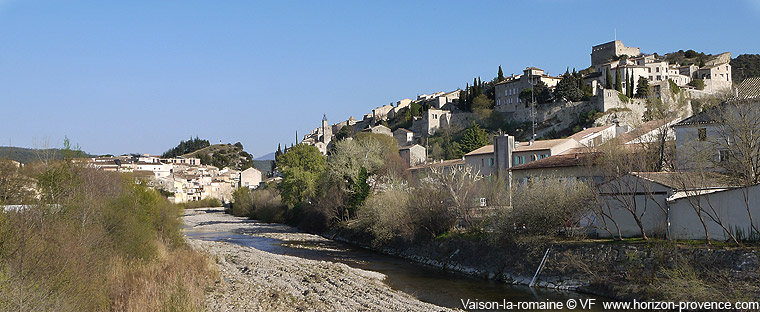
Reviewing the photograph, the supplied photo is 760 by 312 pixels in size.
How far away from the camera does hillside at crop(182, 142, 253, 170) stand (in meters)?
159

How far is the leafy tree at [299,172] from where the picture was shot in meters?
53.1

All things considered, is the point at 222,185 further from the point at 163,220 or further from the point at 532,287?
the point at 532,287

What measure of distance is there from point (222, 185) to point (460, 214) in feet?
296

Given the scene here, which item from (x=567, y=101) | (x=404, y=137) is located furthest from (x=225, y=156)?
(x=567, y=101)

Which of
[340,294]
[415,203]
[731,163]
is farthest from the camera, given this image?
[415,203]

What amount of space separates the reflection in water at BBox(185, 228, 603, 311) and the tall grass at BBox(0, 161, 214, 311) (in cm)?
792

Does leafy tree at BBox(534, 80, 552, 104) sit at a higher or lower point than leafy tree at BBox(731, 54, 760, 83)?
lower

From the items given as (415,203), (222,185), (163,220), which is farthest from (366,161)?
(222,185)

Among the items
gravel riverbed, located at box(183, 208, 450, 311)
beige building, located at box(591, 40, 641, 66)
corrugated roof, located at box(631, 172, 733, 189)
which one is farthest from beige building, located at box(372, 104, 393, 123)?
corrugated roof, located at box(631, 172, 733, 189)

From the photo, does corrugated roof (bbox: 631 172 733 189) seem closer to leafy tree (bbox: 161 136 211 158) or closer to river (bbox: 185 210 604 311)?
river (bbox: 185 210 604 311)

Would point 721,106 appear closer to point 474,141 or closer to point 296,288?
point 296,288

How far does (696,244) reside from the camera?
19641 millimetres

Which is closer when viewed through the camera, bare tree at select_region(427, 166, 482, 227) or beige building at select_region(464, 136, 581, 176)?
bare tree at select_region(427, 166, 482, 227)
